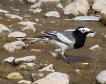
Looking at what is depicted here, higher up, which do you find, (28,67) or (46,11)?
(28,67)

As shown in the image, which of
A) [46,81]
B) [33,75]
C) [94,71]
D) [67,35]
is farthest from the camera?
[67,35]

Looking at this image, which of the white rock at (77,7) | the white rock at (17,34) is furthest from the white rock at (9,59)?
the white rock at (77,7)

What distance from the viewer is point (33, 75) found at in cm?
667

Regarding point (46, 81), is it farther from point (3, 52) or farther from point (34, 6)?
point (34, 6)

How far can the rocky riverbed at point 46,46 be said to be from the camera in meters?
6.74

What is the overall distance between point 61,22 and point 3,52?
9.73ft

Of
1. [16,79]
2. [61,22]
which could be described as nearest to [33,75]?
[16,79]

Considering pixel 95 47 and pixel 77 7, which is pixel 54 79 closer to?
pixel 95 47

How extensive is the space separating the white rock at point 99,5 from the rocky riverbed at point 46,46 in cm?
4

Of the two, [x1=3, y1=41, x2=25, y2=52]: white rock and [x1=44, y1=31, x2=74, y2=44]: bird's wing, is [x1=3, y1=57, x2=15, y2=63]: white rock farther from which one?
[x1=44, y1=31, x2=74, y2=44]: bird's wing

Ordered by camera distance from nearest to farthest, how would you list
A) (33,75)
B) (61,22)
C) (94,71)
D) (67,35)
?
1. (33,75)
2. (94,71)
3. (67,35)
4. (61,22)

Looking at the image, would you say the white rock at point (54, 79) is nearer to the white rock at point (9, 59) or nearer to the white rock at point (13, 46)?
the white rock at point (9, 59)

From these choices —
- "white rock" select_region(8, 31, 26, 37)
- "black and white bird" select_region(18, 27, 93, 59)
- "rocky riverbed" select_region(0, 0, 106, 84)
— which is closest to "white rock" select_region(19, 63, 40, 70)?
"rocky riverbed" select_region(0, 0, 106, 84)

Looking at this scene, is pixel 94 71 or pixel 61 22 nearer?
pixel 94 71
